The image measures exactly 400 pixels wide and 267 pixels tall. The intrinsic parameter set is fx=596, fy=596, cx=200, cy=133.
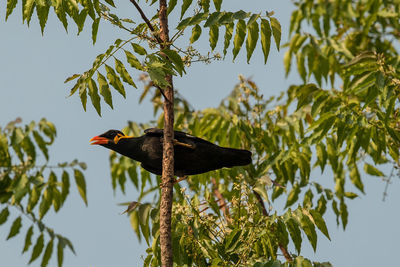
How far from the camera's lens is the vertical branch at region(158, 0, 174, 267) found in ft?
12.5

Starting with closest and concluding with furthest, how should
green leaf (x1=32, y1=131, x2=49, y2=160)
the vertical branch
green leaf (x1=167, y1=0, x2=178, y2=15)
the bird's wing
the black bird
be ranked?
the vertical branch, green leaf (x1=167, y1=0, x2=178, y2=15), the black bird, the bird's wing, green leaf (x1=32, y1=131, x2=49, y2=160)

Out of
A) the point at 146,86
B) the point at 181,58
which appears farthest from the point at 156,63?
the point at 146,86

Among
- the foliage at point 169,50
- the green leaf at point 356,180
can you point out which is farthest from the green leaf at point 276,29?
the green leaf at point 356,180

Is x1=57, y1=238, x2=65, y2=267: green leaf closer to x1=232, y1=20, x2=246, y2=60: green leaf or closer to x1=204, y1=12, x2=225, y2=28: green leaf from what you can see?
x1=232, y1=20, x2=246, y2=60: green leaf

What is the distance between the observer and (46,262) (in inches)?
237

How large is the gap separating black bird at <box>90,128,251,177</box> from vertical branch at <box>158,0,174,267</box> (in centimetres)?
166

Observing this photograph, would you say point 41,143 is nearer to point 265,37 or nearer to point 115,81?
point 115,81

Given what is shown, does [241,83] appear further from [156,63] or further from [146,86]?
[156,63]

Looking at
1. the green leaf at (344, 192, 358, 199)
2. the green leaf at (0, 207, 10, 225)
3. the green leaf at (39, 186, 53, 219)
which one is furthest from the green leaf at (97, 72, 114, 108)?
the green leaf at (344, 192, 358, 199)

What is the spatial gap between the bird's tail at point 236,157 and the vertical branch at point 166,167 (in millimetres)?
1862

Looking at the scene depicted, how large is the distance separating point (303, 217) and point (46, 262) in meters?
2.87

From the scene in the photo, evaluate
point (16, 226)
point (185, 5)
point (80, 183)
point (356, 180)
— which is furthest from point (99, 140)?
point (356, 180)

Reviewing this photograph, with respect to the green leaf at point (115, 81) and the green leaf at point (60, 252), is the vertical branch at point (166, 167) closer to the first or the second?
the green leaf at point (115, 81)

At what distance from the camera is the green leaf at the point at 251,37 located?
4.39m
